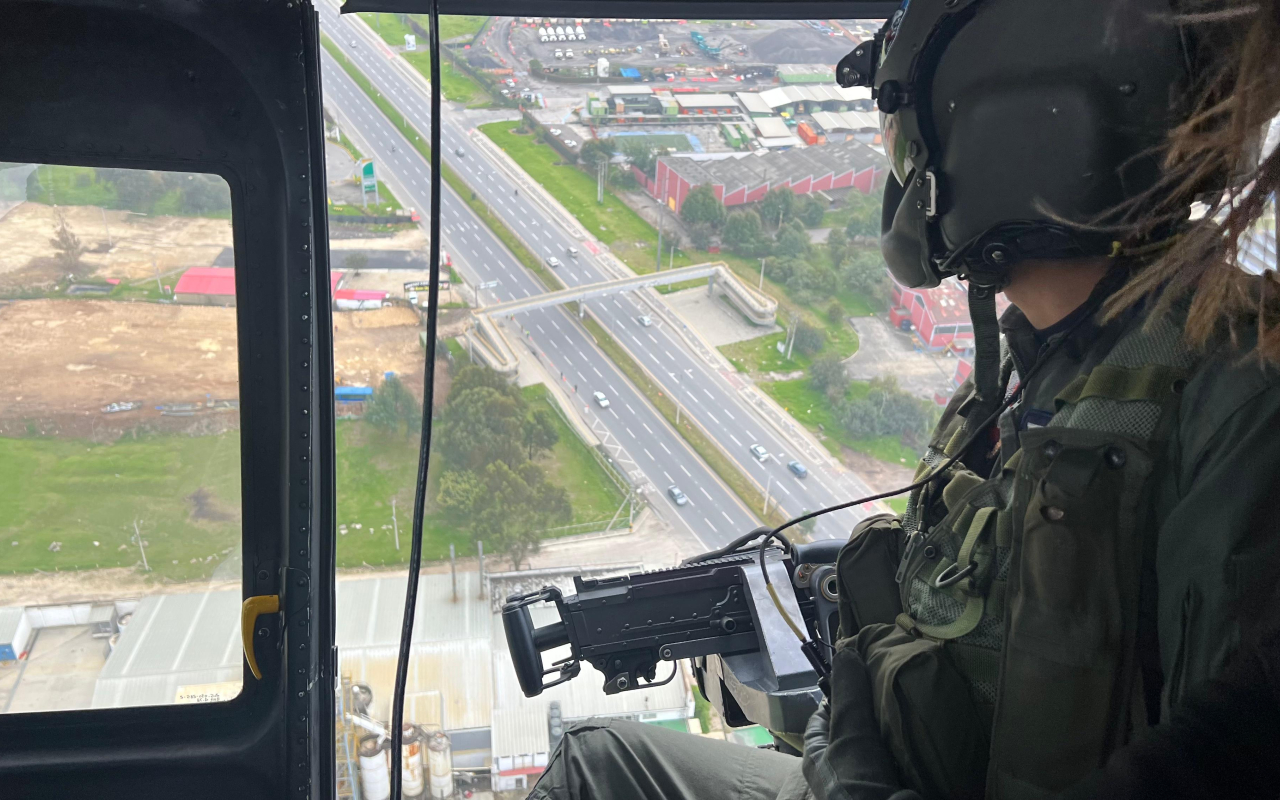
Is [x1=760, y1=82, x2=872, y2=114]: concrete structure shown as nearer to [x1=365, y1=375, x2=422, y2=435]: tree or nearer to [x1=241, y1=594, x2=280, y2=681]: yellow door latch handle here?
[x1=365, y1=375, x2=422, y2=435]: tree

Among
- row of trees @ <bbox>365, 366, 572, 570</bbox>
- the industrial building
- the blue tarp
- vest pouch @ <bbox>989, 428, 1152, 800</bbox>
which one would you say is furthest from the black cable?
vest pouch @ <bbox>989, 428, 1152, 800</bbox>

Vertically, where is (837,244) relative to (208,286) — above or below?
below

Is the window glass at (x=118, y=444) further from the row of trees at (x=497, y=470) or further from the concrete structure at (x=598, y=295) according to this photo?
the concrete structure at (x=598, y=295)

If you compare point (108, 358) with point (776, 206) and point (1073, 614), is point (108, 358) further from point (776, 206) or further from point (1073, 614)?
point (776, 206)

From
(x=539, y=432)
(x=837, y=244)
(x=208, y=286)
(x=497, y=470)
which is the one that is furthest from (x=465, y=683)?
(x=837, y=244)

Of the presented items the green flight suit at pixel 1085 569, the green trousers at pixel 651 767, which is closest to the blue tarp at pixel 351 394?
the green trousers at pixel 651 767

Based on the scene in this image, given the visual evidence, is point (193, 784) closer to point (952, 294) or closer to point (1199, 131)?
point (1199, 131)
